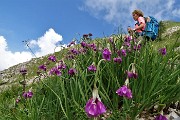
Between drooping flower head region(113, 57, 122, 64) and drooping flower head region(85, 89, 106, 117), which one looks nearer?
drooping flower head region(85, 89, 106, 117)

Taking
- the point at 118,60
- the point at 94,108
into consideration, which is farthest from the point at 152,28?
the point at 94,108

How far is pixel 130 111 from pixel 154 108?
0.80 meters

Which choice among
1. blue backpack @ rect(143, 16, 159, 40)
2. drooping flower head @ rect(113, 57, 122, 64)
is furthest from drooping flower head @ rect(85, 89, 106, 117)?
blue backpack @ rect(143, 16, 159, 40)

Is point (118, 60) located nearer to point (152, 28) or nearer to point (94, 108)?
point (94, 108)

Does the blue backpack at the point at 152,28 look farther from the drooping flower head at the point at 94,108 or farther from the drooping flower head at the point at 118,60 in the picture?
the drooping flower head at the point at 94,108

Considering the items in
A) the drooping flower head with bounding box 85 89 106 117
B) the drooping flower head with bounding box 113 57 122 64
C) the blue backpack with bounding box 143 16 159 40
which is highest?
the blue backpack with bounding box 143 16 159 40

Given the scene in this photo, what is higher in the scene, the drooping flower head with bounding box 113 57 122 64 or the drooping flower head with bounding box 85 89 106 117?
the drooping flower head with bounding box 113 57 122 64

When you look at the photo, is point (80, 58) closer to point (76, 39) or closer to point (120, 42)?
point (120, 42)

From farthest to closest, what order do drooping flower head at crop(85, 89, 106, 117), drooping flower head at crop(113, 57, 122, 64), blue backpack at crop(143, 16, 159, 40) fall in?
blue backpack at crop(143, 16, 159, 40) → drooping flower head at crop(113, 57, 122, 64) → drooping flower head at crop(85, 89, 106, 117)

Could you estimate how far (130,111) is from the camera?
544 centimetres

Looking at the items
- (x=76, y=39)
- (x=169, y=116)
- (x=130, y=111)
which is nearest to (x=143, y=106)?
(x=130, y=111)

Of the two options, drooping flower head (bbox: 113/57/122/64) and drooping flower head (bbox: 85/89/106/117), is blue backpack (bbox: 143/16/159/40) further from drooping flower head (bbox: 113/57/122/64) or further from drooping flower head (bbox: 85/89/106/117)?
drooping flower head (bbox: 85/89/106/117)

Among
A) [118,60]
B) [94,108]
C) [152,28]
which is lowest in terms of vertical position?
[94,108]

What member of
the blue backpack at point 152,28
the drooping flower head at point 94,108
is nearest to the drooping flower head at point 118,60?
the drooping flower head at point 94,108
